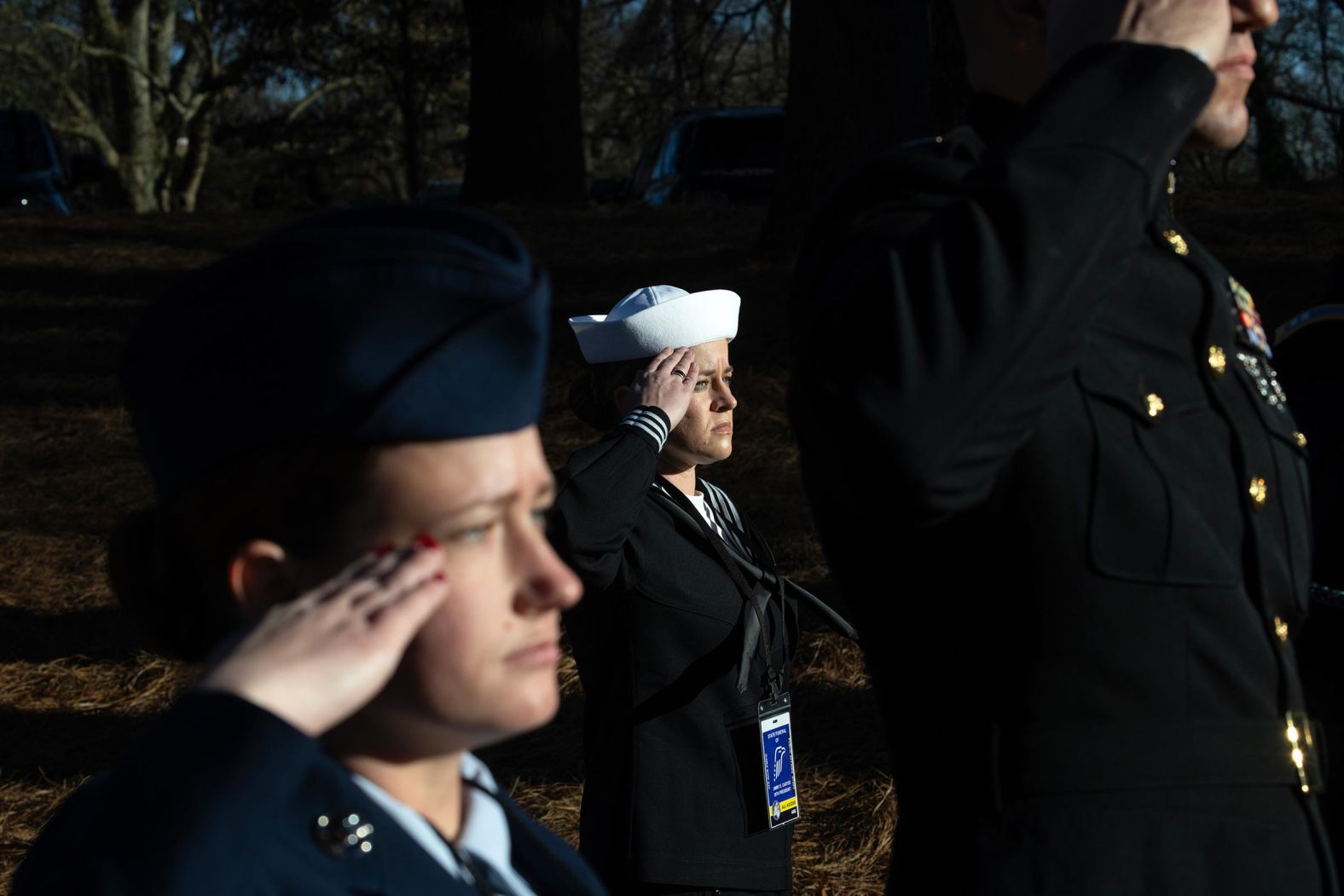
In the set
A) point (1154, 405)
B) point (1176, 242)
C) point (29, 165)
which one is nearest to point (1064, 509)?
point (1154, 405)

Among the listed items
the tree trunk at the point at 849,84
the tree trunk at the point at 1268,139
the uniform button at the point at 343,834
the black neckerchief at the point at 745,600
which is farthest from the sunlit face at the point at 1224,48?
the tree trunk at the point at 1268,139

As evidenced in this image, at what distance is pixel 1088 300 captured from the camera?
1.82m

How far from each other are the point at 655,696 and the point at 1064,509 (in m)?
1.75

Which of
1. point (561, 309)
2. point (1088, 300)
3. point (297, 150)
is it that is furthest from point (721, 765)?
point (297, 150)

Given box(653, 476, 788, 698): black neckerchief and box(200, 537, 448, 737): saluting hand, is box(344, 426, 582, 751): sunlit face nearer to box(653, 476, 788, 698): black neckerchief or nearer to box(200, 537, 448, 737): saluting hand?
box(200, 537, 448, 737): saluting hand

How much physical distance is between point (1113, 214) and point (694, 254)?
1005 centimetres

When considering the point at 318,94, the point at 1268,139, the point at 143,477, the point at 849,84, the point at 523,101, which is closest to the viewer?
the point at 143,477

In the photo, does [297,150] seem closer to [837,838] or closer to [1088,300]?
[837,838]

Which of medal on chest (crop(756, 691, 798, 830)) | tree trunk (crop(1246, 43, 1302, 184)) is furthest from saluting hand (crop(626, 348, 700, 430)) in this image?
tree trunk (crop(1246, 43, 1302, 184))

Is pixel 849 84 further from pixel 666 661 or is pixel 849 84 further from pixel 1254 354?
pixel 1254 354

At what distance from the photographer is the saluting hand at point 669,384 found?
371cm

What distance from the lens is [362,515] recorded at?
1.51 metres

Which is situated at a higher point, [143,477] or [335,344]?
[335,344]

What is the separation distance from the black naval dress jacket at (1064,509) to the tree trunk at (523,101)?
1297 cm
